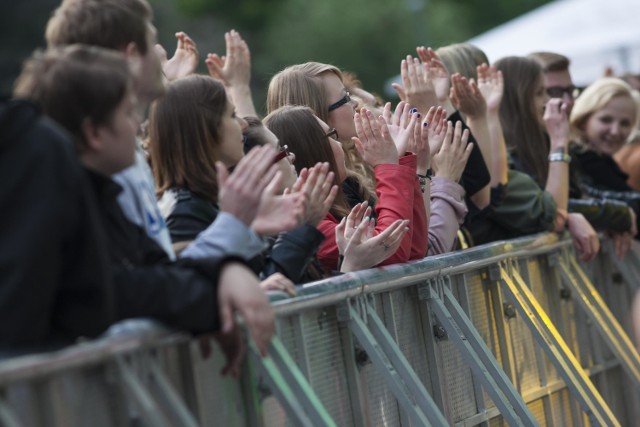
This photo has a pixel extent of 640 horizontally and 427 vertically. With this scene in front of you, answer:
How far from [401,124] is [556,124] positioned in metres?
2.04

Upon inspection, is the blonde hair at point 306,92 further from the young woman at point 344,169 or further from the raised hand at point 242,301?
the raised hand at point 242,301

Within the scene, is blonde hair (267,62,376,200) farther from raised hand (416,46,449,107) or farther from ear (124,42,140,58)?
ear (124,42,140,58)

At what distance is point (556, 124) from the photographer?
7.36 m

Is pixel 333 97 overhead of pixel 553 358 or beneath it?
overhead

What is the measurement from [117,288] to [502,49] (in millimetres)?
10274

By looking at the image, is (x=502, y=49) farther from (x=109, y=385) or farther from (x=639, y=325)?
(x=109, y=385)

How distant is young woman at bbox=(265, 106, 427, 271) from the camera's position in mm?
5266

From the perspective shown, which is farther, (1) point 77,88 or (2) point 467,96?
(2) point 467,96

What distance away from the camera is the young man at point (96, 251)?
3029mm

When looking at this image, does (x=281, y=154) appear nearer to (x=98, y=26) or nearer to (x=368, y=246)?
(x=368, y=246)


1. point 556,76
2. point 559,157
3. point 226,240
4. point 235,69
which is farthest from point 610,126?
point 226,240

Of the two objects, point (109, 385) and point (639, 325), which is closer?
point (109, 385)

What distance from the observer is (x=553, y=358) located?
580 cm

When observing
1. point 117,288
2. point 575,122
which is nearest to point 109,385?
point 117,288
